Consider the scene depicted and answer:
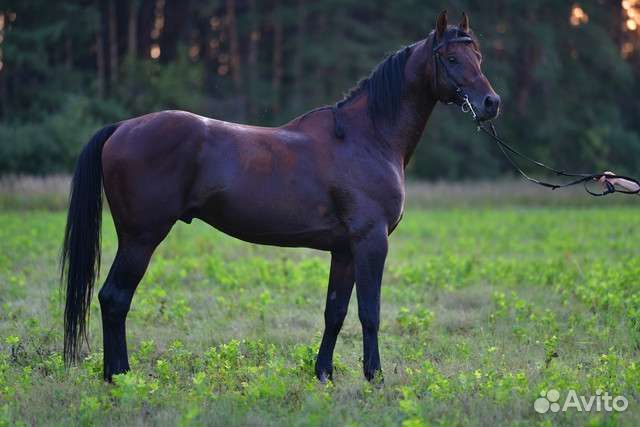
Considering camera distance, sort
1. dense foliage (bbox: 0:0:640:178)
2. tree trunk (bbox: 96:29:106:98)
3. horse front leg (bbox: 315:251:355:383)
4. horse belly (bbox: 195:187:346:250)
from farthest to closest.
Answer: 1. tree trunk (bbox: 96:29:106:98)
2. dense foliage (bbox: 0:0:640:178)
3. horse front leg (bbox: 315:251:355:383)
4. horse belly (bbox: 195:187:346:250)

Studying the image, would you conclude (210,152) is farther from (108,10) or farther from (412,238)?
(108,10)

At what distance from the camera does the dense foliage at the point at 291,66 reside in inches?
1267

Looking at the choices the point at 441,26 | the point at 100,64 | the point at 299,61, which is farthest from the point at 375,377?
the point at 100,64

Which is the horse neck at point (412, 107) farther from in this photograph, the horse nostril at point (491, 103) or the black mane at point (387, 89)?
the horse nostril at point (491, 103)

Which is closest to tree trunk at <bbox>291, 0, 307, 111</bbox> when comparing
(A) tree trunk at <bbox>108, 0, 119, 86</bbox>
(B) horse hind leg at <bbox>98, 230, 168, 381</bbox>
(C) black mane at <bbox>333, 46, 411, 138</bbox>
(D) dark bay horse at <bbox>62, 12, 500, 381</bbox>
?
(A) tree trunk at <bbox>108, 0, 119, 86</bbox>

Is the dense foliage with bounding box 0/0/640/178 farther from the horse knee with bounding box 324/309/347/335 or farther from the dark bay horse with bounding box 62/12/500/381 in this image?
the horse knee with bounding box 324/309/347/335

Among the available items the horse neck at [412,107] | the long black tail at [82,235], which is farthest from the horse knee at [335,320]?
the long black tail at [82,235]

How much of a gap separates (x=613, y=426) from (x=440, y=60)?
2.85 meters

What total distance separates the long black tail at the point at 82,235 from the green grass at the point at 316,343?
17.3 inches

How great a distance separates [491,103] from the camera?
18.7 ft

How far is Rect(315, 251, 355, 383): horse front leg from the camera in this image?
5930mm

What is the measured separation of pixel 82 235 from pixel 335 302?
194 cm

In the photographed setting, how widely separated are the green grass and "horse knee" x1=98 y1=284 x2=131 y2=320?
1.66ft

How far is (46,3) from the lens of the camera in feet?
107
